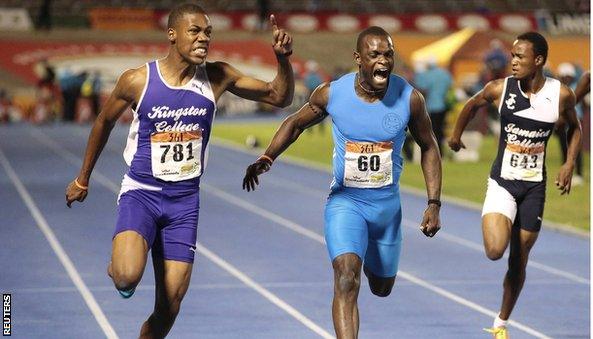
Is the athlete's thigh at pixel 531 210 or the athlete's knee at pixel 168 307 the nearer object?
the athlete's knee at pixel 168 307

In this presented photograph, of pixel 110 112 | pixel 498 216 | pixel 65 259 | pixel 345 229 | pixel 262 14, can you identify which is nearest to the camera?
pixel 110 112

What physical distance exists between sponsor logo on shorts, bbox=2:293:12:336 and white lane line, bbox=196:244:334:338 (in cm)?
193

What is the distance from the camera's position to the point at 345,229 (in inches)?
321

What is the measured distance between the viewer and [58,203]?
1886 cm

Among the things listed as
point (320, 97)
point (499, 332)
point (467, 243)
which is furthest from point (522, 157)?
point (467, 243)

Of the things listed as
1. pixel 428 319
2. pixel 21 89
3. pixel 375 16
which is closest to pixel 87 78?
pixel 21 89

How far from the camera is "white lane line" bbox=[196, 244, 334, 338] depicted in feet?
32.8

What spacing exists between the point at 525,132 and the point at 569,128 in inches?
19.1

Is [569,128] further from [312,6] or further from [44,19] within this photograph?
[312,6]

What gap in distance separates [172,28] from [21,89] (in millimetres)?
38963

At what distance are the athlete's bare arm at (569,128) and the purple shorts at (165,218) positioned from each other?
2.94 meters

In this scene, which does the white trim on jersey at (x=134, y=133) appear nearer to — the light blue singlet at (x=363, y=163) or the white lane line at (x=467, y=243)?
the light blue singlet at (x=363, y=163)

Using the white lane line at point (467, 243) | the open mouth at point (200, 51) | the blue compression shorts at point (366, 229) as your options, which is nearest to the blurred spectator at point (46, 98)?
the white lane line at point (467, 243)

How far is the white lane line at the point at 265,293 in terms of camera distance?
9984 mm
